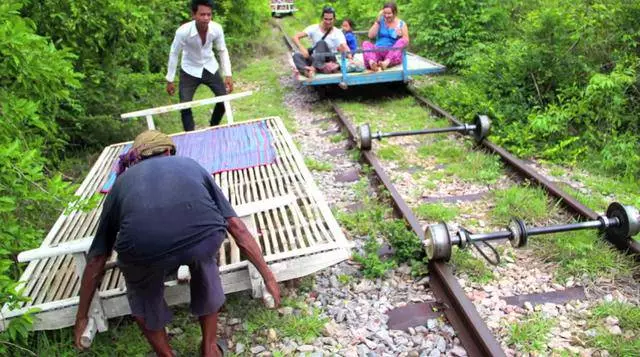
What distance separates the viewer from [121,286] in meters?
3.43

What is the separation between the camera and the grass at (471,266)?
12.2 feet

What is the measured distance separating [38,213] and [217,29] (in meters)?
3.21

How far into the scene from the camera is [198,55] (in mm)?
A: 6434

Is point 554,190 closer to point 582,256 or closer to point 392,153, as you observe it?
point 582,256

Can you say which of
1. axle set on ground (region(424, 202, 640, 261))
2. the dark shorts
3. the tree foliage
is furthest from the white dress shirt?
the dark shorts

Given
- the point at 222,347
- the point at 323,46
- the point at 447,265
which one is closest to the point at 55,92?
the point at 222,347

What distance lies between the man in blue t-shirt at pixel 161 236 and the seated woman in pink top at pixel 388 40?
683 cm

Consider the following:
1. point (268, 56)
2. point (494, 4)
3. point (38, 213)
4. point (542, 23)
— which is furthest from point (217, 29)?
point (268, 56)

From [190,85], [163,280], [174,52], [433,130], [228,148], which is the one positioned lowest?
[433,130]

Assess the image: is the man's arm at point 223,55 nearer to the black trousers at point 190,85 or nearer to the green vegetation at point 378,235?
the black trousers at point 190,85

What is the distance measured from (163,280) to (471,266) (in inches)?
90.0

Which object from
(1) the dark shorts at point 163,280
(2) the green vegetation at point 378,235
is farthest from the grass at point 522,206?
(1) the dark shorts at point 163,280

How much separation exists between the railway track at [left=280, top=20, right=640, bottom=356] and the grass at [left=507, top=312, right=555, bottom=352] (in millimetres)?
158

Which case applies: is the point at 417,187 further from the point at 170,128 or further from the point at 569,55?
the point at 170,128
